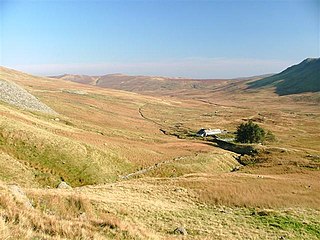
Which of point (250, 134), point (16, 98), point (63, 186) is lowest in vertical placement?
point (250, 134)

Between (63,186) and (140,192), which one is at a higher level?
(63,186)

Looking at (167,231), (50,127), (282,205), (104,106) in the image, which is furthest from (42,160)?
(104,106)

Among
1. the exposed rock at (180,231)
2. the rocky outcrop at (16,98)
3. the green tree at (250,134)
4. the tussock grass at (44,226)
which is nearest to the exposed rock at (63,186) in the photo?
the tussock grass at (44,226)

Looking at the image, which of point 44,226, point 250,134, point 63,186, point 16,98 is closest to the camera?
point 44,226

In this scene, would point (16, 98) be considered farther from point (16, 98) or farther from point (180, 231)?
point (180, 231)

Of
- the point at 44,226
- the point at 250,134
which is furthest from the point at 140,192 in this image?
the point at 250,134

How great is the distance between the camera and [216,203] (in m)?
36.2

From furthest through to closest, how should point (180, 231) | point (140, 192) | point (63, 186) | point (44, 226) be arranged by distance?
point (140, 192) < point (63, 186) < point (180, 231) < point (44, 226)

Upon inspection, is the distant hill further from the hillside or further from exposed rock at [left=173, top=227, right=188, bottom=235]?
exposed rock at [left=173, top=227, right=188, bottom=235]

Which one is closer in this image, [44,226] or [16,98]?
[44,226]

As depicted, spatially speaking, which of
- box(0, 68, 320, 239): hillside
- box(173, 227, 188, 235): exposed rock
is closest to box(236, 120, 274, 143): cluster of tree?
box(0, 68, 320, 239): hillside

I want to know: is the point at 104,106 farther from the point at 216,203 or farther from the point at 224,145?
the point at 216,203

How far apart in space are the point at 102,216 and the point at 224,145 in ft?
231

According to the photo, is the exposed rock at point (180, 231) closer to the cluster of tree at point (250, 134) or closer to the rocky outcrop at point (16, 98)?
the rocky outcrop at point (16, 98)
